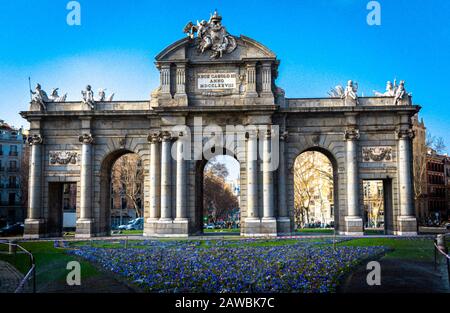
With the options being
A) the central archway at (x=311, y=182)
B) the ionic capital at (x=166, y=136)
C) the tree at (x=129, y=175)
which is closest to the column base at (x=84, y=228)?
the ionic capital at (x=166, y=136)

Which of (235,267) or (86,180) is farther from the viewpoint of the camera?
(86,180)

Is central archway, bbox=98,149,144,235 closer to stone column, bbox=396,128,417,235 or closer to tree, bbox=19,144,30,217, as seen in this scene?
tree, bbox=19,144,30,217

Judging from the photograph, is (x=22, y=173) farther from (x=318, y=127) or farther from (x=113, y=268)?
(x=113, y=268)

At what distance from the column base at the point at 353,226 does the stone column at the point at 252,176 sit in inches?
265

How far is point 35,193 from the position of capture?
36.7m

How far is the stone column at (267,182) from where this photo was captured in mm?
34469

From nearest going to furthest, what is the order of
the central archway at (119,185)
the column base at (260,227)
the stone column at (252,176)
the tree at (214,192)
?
the column base at (260,227)
the stone column at (252,176)
the central archway at (119,185)
the tree at (214,192)

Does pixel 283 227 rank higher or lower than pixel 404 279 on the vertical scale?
higher

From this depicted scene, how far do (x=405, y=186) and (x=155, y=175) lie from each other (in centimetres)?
1866

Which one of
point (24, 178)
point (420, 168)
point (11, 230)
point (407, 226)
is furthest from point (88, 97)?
point (420, 168)

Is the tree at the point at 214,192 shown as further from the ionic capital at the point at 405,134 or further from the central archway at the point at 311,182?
the ionic capital at the point at 405,134

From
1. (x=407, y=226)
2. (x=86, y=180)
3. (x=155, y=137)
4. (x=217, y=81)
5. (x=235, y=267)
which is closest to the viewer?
(x=235, y=267)

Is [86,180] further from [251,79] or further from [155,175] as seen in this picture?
[251,79]
